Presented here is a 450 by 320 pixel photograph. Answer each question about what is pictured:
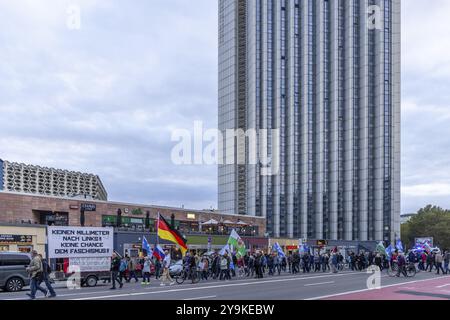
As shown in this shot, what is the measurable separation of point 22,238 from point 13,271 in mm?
13209

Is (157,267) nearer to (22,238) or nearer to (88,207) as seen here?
(22,238)

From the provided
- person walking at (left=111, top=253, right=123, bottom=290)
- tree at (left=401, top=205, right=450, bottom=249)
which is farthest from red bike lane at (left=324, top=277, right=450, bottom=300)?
tree at (left=401, top=205, right=450, bottom=249)

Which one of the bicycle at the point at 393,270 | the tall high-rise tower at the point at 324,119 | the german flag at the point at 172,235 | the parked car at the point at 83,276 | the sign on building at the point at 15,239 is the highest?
the tall high-rise tower at the point at 324,119

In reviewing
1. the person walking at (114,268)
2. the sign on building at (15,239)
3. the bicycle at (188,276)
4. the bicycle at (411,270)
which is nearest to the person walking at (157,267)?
the bicycle at (188,276)

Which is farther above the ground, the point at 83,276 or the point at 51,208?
the point at 51,208

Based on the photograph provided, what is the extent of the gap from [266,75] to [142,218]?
2742 inches

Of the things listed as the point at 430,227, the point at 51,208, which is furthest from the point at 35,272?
the point at 430,227

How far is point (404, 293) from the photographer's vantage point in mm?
19500

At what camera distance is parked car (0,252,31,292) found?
2342 centimetres

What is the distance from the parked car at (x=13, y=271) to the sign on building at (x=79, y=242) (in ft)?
5.40

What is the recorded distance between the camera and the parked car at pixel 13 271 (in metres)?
23.4

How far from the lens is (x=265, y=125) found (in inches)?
4471

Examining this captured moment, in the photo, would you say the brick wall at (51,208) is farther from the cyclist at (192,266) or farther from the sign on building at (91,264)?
the cyclist at (192,266)
